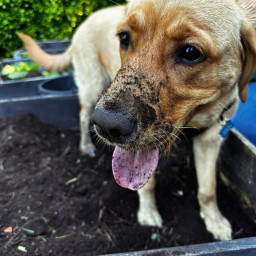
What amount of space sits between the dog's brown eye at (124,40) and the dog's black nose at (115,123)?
1.94ft

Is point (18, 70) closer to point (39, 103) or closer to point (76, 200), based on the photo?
point (39, 103)

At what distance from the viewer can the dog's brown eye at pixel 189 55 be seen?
1.63m

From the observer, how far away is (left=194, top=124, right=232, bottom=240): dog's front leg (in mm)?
2389

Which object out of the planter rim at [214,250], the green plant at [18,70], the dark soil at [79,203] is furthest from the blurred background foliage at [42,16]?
the planter rim at [214,250]

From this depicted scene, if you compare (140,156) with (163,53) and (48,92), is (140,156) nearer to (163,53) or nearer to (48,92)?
(163,53)

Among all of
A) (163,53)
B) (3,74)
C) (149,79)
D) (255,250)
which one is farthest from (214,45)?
(3,74)

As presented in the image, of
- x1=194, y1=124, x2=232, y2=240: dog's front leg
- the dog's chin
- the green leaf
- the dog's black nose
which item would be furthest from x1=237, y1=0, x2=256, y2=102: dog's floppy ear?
the green leaf

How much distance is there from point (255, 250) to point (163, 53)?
1110 mm

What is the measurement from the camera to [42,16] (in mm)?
3707

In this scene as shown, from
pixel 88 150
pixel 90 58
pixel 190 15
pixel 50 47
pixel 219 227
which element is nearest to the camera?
pixel 190 15

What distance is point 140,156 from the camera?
1.84 meters

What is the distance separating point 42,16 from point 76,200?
230 centimetres

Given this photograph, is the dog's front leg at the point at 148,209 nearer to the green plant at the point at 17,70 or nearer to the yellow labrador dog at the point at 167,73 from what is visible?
the yellow labrador dog at the point at 167,73

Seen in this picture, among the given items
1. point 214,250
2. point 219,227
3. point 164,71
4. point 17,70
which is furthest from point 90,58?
point 214,250
